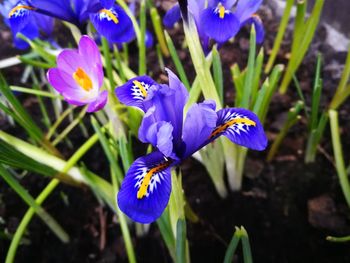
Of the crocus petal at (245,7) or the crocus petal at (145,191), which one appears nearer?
the crocus petal at (145,191)

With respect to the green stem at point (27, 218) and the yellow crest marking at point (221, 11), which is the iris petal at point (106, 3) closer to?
A: the yellow crest marking at point (221, 11)

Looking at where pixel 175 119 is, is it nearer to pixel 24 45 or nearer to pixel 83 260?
pixel 83 260

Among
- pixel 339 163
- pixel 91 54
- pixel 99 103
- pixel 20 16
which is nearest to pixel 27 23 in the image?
pixel 20 16

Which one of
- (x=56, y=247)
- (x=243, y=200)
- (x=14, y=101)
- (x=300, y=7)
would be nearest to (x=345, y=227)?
(x=243, y=200)

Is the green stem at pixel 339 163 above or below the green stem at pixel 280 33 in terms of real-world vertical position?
below

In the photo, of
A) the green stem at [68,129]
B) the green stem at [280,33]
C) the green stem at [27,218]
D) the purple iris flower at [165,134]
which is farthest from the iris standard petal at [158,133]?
the green stem at [280,33]

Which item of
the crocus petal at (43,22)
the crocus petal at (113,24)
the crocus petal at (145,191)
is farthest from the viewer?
the crocus petal at (43,22)
